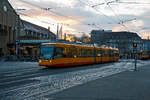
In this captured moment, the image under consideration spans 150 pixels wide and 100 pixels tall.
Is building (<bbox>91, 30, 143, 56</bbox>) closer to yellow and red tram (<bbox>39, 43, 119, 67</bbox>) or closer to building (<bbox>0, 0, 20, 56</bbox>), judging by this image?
building (<bbox>0, 0, 20, 56</bbox>)

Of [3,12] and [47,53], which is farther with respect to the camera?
[3,12]

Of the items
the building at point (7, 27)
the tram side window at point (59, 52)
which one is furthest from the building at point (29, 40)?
the tram side window at point (59, 52)

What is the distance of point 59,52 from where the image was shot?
23969 millimetres

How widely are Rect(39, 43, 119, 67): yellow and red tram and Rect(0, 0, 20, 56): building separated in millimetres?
29623

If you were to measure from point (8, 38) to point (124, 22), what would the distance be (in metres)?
34.9

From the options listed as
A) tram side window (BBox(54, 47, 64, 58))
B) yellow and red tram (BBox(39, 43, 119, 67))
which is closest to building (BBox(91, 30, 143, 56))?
yellow and red tram (BBox(39, 43, 119, 67))

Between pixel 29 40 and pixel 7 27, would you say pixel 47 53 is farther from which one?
pixel 7 27

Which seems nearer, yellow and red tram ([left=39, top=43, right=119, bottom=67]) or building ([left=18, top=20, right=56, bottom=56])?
yellow and red tram ([left=39, top=43, right=119, bottom=67])

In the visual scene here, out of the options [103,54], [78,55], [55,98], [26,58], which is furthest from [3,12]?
[55,98]

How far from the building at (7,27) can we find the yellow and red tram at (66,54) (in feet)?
97.2

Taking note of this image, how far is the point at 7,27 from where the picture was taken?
5947cm

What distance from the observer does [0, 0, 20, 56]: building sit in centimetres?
5659

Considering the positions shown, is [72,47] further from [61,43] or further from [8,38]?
[8,38]

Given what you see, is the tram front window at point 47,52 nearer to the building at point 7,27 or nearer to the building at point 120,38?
the building at point 7,27
